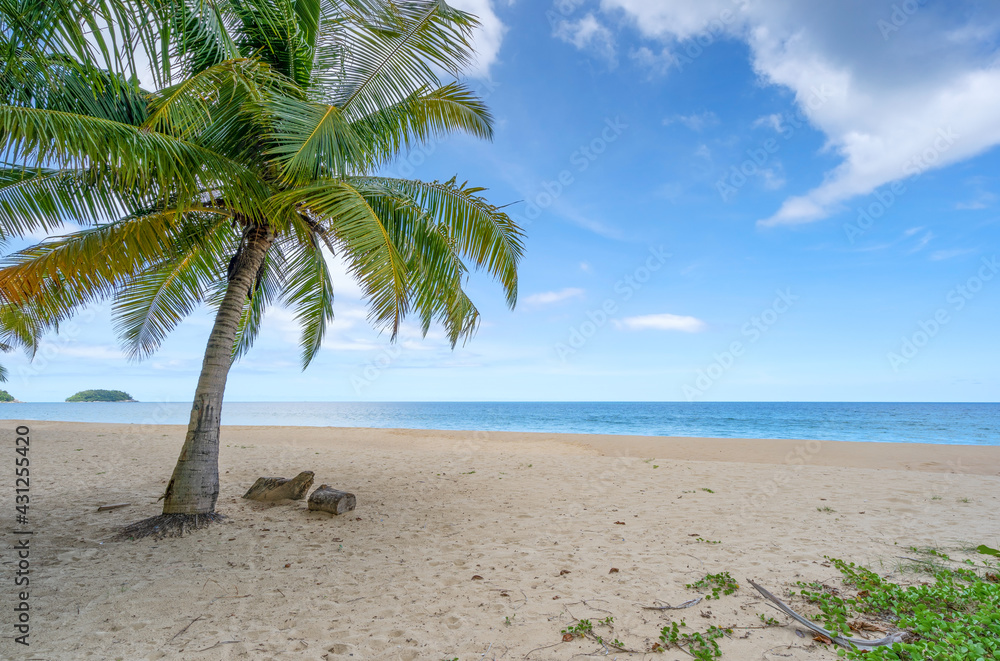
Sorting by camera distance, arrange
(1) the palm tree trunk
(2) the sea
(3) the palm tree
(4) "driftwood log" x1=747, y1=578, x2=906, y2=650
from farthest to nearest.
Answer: (2) the sea < (1) the palm tree trunk < (3) the palm tree < (4) "driftwood log" x1=747, y1=578, x2=906, y2=650

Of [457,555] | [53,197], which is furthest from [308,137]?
[457,555]

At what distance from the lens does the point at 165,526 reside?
5227 mm

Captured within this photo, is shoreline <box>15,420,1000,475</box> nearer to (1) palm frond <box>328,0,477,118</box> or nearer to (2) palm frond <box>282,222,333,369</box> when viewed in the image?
(2) palm frond <box>282,222,333,369</box>

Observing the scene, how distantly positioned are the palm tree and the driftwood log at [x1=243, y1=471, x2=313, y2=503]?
126 cm

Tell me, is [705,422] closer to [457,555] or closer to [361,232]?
[457,555]

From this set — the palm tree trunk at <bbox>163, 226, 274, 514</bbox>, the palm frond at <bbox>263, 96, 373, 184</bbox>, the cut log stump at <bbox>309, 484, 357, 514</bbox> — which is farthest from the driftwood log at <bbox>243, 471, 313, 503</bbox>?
the palm frond at <bbox>263, 96, 373, 184</bbox>

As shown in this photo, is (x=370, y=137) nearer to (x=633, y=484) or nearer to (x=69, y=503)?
(x=69, y=503)

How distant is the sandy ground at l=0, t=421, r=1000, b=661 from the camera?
316cm

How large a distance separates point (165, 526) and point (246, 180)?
393 centimetres

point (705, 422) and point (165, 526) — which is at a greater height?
point (165, 526)

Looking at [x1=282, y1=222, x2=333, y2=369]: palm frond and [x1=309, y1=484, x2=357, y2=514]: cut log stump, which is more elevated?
[x1=282, y1=222, x2=333, y2=369]: palm frond

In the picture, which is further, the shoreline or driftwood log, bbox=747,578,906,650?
the shoreline

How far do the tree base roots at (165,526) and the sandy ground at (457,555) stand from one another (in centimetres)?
16

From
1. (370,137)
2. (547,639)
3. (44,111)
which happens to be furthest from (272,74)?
(547,639)
